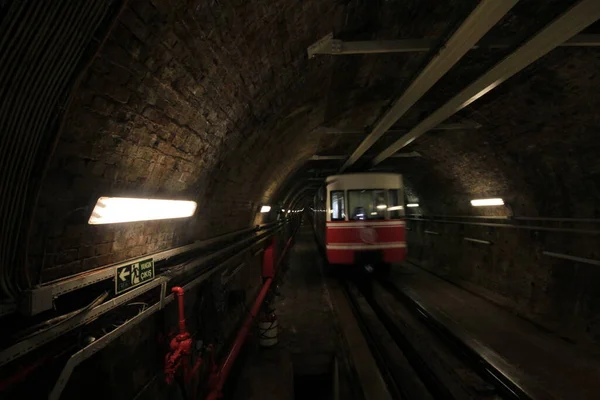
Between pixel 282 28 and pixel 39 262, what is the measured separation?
2.81 m

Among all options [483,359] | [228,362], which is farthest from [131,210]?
[483,359]

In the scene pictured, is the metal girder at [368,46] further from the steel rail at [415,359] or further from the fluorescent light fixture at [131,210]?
the steel rail at [415,359]

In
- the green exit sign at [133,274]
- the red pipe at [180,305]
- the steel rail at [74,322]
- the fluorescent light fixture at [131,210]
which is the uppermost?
the fluorescent light fixture at [131,210]

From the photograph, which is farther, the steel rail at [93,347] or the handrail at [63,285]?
the steel rail at [93,347]

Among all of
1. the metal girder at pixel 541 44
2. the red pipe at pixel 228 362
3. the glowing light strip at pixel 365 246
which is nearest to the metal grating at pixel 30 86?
the red pipe at pixel 228 362

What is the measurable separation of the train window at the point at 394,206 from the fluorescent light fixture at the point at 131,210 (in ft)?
22.8

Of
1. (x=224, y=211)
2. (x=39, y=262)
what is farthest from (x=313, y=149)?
(x=39, y=262)

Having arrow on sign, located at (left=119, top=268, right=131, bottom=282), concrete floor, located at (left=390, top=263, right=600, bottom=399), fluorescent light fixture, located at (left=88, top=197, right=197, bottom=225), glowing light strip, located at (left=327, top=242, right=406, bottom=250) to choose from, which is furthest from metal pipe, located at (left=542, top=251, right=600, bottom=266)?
arrow on sign, located at (left=119, top=268, right=131, bottom=282)

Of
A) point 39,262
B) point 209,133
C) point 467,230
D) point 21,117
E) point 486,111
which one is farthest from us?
point 467,230

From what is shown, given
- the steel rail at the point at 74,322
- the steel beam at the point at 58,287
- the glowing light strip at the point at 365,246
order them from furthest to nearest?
1. the glowing light strip at the point at 365,246
2. the steel beam at the point at 58,287
3. the steel rail at the point at 74,322

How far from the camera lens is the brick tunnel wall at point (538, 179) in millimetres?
4809

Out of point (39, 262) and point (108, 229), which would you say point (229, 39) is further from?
point (39, 262)

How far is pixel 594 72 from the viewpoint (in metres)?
4.21

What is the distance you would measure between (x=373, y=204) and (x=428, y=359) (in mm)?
4710
